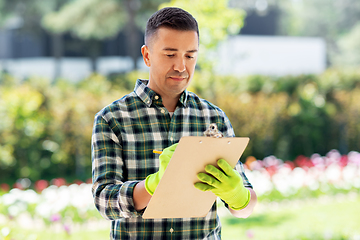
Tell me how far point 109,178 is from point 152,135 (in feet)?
0.78

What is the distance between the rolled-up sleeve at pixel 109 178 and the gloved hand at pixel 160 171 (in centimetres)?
7

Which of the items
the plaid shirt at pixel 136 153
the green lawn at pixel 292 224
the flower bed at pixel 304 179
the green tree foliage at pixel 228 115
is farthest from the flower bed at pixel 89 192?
the plaid shirt at pixel 136 153

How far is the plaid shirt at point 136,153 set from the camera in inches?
49.8

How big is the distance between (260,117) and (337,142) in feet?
6.26

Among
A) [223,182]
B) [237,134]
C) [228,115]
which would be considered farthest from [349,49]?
[223,182]

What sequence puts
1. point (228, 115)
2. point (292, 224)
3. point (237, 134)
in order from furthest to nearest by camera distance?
point (237, 134) → point (228, 115) → point (292, 224)

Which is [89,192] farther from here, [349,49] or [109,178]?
[349,49]

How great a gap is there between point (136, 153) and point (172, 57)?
359 mm

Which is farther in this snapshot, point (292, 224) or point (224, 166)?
point (292, 224)

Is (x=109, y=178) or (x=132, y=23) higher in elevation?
(x=132, y=23)

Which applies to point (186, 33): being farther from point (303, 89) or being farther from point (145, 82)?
point (303, 89)

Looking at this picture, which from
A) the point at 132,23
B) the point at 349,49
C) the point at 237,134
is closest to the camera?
the point at 237,134

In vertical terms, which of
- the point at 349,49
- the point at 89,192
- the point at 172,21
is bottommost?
the point at 89,192

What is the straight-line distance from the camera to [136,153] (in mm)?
1401
